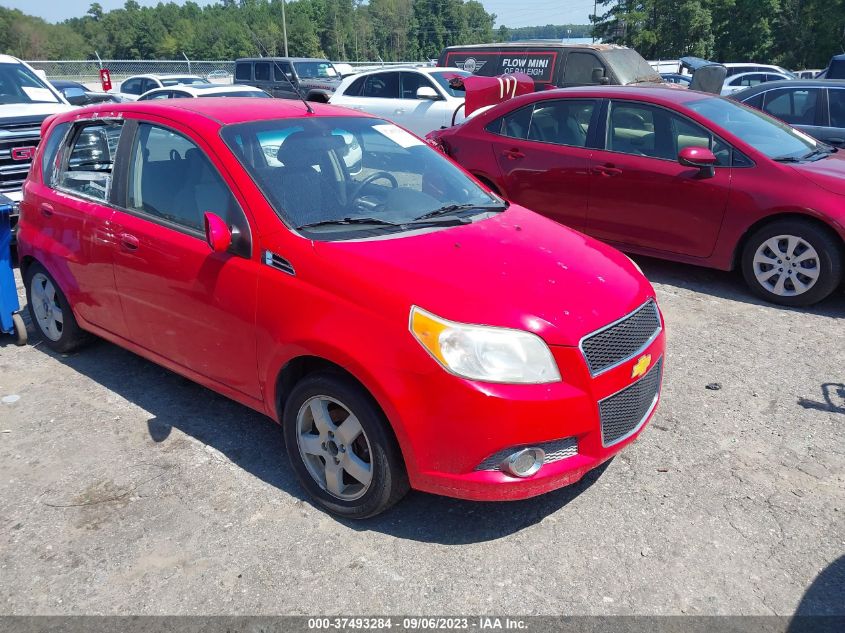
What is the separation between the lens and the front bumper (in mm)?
2785

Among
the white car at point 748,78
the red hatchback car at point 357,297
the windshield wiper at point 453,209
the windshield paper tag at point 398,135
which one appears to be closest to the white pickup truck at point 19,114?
the red hatchback car at point 357,297

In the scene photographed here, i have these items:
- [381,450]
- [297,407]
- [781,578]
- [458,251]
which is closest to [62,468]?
[297,407]

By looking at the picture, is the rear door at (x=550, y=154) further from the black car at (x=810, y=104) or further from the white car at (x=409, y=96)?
the white car at (x=409, y=96)

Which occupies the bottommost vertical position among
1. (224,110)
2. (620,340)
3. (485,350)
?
(620,340)

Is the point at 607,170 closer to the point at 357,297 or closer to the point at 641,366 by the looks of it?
the point at 641,366

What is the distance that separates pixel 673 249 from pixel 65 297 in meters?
4.86

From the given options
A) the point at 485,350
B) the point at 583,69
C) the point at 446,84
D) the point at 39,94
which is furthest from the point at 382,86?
the point at 485,350

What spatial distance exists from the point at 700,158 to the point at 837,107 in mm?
4259

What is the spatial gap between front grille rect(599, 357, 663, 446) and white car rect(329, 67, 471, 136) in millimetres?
8907

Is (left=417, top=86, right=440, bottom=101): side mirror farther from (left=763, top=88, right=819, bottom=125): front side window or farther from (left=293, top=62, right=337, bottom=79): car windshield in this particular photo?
(left=293, top=62, right=337, bottom=79): car windshield

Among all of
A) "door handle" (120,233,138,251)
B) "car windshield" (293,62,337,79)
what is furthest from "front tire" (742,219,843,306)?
"car windshield" (293,62,337,79)

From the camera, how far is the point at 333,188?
3697 millimetres

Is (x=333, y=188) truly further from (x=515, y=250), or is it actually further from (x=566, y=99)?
(x=566, y=99)

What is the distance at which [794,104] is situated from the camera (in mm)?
9125
